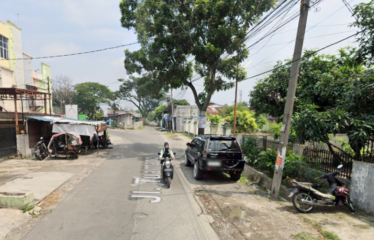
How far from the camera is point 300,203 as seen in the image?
17.1ft

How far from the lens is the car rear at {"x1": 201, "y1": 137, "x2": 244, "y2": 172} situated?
23.9 ft

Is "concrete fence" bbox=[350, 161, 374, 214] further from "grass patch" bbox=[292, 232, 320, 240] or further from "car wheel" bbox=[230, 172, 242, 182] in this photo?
"car wheel" bbox=[230, 172, 242, 182]

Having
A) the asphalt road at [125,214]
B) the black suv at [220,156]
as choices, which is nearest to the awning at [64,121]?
the asphalt road at [125,214]

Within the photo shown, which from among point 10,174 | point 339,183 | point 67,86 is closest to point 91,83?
point 67,86

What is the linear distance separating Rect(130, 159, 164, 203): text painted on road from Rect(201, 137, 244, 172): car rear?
187cm

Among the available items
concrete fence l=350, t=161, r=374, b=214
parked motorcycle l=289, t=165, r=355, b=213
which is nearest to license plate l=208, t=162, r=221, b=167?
parked motorcycle l=289, t=165, r=355, b=213

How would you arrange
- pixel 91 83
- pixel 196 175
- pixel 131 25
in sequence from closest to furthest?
pixel 196 175 → pixel 131 25 → pixel 91 83

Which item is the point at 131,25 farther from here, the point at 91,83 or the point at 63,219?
the point at 91,83

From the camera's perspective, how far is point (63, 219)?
454 cm

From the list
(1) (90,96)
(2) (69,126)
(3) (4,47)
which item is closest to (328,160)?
(2) (69,126)

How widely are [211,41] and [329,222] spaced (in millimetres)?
10516

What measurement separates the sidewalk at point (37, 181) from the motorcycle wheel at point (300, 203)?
19.2 feet

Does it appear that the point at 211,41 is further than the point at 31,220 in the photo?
Yes

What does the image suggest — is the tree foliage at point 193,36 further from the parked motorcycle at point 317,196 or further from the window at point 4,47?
the window at point 4,47
